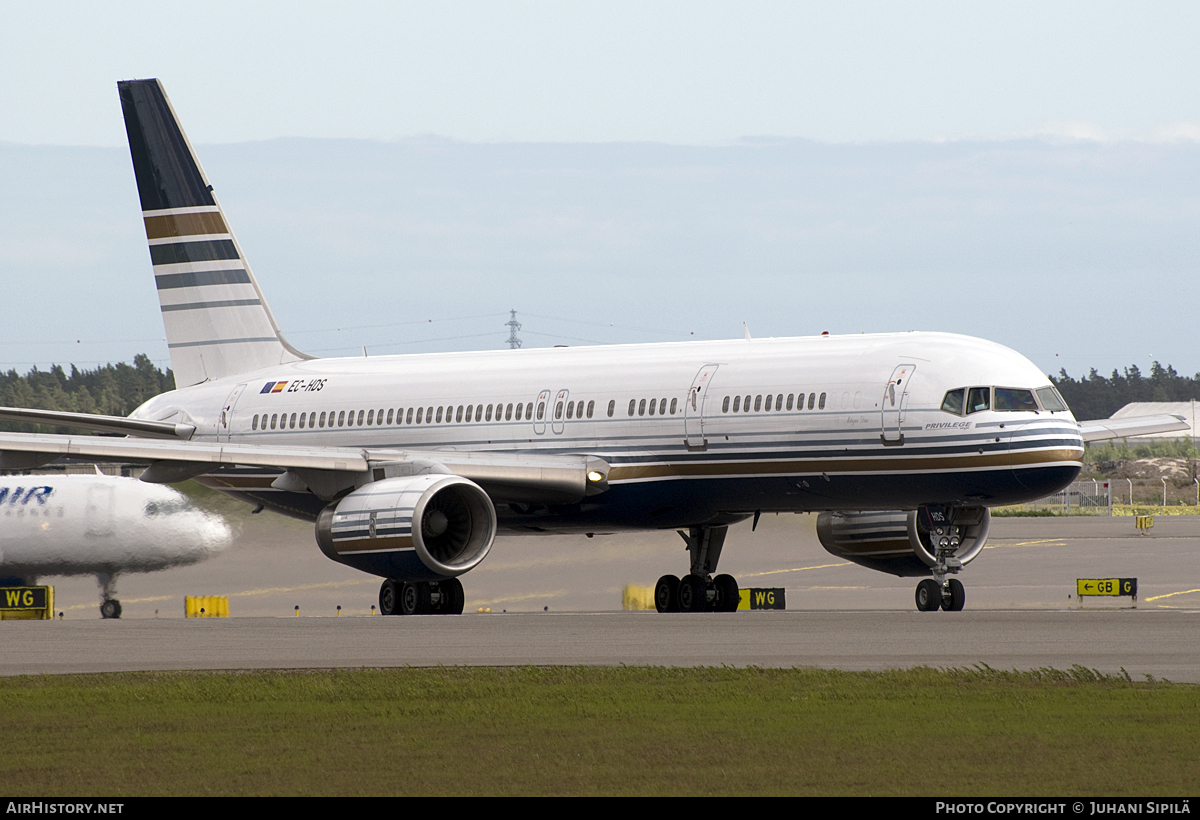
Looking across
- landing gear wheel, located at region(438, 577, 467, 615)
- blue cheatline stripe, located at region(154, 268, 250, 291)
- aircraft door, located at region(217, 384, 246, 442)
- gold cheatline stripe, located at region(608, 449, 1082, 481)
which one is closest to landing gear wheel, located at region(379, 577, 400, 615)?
landing gear wheel, located at region(438, 577, 467, 615)

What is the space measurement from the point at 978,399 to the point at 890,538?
18.5 ft

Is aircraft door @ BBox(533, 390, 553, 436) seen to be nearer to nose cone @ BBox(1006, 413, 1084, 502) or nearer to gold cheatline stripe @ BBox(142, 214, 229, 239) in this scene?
nose cone @ BBox(1006, 413, 1084, 502)

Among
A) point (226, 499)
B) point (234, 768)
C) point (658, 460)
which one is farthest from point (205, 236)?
point (234, 768)

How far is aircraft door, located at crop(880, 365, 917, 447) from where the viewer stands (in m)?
28.4

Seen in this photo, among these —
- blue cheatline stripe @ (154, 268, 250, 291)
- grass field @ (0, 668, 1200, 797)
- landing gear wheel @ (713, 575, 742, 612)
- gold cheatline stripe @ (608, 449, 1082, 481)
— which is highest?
blue cheatline stripe @ (154, 268, 250, 291)

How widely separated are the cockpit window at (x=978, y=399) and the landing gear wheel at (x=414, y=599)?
31.8ft

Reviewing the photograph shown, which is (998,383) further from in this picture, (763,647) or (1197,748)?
(1197,748)

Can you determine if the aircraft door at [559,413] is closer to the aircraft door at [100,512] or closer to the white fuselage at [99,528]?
the white fuselage at [99,528]

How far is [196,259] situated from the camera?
39812 mm

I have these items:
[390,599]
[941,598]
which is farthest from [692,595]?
[941,598]

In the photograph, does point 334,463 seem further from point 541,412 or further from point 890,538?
point 890,538

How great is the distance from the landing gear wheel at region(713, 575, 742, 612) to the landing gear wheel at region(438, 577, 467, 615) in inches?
205

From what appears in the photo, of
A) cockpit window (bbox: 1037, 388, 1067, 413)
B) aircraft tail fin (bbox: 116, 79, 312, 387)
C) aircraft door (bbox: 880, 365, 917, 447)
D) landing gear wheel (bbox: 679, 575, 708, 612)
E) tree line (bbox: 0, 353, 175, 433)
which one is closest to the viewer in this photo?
aircraft door (bbox: 880, 365, 917, 447)

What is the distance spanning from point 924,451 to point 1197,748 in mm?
16370
